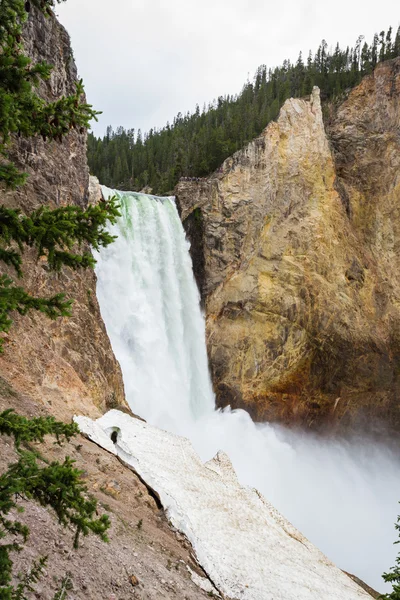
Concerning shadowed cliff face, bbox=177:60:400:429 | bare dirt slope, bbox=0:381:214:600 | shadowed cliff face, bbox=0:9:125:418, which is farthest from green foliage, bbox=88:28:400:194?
bare dirt slope, bbox=0:381:214:600

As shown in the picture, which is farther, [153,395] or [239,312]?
[239,312]

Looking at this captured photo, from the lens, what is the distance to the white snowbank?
30.7 ft

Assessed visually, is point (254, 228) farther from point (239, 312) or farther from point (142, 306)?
point (142, 306)

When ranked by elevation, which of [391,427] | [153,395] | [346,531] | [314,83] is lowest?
[346,531]

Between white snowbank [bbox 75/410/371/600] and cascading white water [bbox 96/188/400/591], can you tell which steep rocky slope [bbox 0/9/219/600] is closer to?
white snowbank [bbox 75/410/371/600]

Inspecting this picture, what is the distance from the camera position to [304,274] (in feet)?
96.7

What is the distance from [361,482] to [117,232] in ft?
73.2

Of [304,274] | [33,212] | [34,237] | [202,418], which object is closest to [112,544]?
[34,237]

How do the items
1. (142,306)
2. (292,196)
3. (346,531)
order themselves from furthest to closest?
(292,196), (142,306), (346,531)

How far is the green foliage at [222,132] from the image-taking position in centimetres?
4369

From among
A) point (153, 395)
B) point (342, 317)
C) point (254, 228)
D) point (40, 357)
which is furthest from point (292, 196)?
point (40, 357)

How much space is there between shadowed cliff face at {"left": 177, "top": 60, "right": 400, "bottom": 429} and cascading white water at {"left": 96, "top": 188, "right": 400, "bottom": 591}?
1640 millimetres

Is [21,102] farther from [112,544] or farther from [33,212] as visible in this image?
[112,544]

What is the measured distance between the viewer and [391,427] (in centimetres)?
3094
